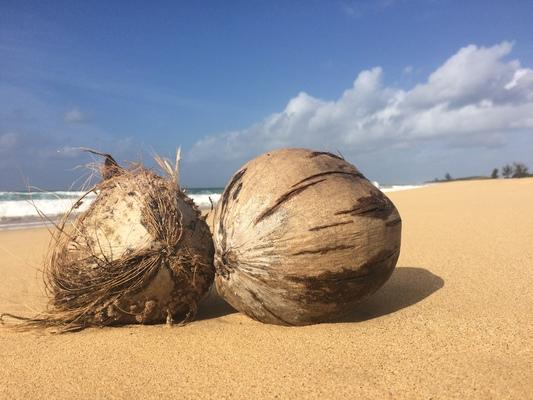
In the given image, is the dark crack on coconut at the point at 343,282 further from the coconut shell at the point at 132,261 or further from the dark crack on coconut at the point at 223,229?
the coconut shell at the point at 132,261

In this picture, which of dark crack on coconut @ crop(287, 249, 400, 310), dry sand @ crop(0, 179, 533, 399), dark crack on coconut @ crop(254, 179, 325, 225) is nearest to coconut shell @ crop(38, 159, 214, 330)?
dry sand @ crop(0, 179, 533, 399)

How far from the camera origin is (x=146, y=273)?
2627mm

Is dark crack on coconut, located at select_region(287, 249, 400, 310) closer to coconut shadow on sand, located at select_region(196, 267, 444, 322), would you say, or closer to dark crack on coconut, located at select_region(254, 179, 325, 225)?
coconut shadow on sand, located at select_region(196, 267, 444, 322)

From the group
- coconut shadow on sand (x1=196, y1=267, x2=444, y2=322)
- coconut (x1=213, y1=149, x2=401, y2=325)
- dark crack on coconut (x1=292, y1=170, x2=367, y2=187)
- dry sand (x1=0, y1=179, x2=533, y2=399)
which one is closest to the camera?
dry sand (x1=0, y1=179, x2=533, y2=399)

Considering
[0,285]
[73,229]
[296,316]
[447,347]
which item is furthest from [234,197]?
[0,285]

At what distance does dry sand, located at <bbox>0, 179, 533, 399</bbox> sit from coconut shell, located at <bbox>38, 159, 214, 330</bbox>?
0.14 meters

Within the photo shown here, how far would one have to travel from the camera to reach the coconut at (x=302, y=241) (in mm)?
2443

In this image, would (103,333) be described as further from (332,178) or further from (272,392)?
(332,178)

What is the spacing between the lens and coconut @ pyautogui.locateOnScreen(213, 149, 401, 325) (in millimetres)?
2443

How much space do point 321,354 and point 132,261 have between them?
3.97ft

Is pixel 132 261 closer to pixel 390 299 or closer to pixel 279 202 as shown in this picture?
pixel 279 202

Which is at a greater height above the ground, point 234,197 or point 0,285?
point 234,197

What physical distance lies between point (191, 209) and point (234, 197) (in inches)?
16.1

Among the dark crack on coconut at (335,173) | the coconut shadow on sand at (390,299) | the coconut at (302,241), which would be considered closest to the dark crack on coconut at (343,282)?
the coconut at (302,241)
